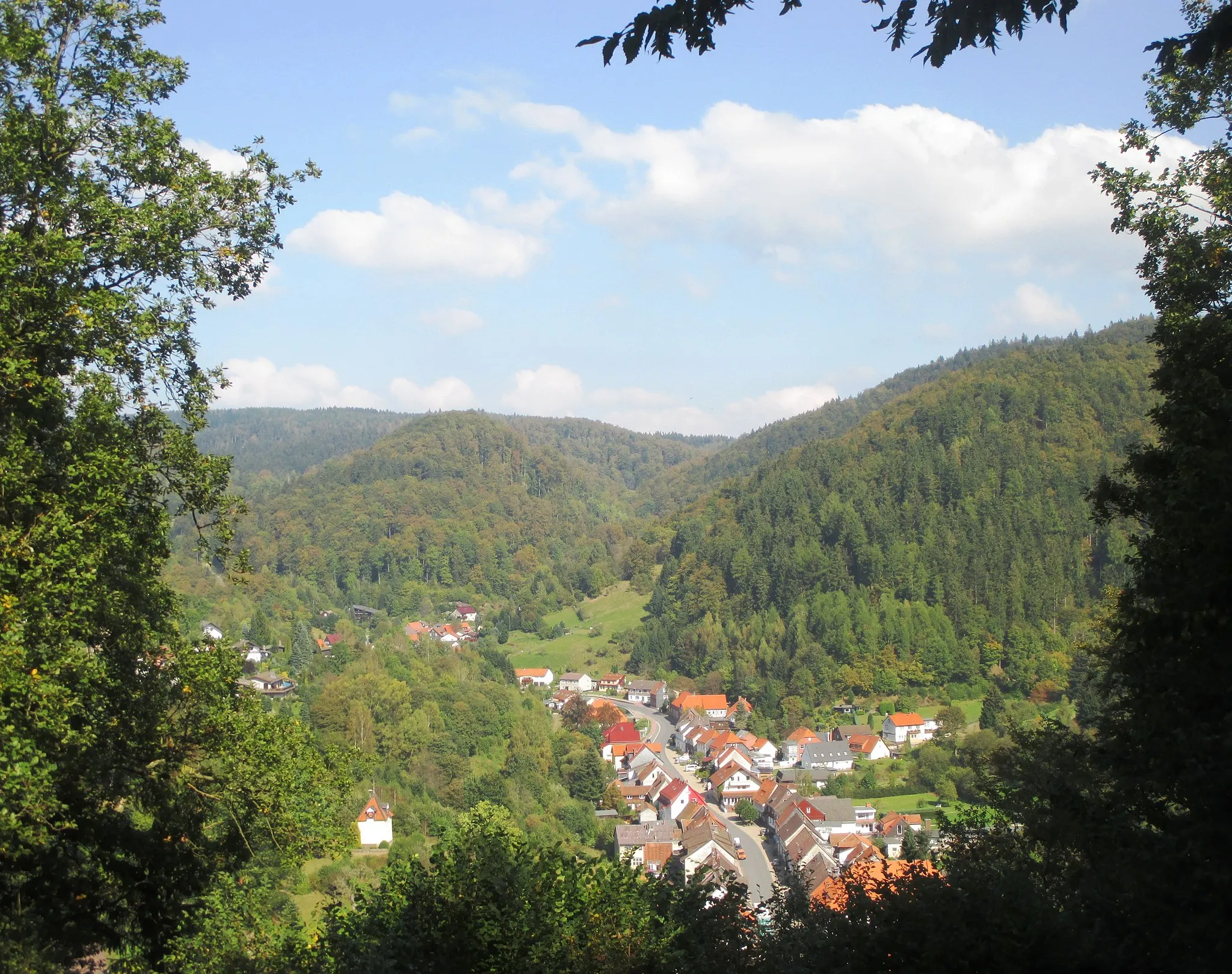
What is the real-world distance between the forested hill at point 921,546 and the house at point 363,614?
27.6 metres

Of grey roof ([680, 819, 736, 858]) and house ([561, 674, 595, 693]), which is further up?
grey roof ([680, 819, 736, 858])

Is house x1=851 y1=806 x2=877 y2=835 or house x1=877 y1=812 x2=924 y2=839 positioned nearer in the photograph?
house x1=877 y1=812 x2=924 y2=839

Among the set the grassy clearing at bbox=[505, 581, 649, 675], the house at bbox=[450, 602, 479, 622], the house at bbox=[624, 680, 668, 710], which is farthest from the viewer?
the house at bbox=[450, 602, 479, 622]

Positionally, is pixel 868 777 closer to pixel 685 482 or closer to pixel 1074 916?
pixel 1074 916

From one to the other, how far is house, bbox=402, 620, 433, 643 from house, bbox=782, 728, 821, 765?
3492 centimetres

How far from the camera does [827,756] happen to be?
5200cm

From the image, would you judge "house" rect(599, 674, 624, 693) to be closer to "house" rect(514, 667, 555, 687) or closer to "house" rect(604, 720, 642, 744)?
"house" rect(514, 667, 555, 687)

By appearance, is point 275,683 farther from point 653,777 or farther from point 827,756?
point 827,756

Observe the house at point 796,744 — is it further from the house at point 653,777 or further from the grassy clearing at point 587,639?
the grassy clearing at point 587,639

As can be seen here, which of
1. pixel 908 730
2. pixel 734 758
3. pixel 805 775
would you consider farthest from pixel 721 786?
pixel 908 730

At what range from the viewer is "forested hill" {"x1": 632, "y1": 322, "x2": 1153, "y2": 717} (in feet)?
232

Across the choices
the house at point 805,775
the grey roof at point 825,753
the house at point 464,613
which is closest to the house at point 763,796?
the house at point 805,775

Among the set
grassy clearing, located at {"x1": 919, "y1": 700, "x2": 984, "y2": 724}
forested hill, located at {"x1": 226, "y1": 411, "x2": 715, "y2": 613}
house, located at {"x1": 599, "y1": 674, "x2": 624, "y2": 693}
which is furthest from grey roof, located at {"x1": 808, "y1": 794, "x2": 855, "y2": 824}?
forested hill, located at {"x1": 226, "y1": 411, "x2": 715, "y2": 613}

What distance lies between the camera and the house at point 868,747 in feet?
172
